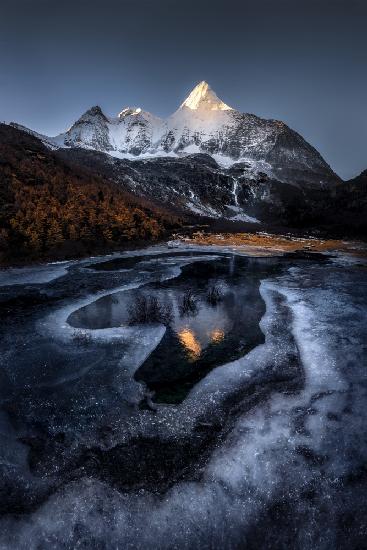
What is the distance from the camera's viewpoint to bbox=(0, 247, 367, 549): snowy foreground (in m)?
8.09

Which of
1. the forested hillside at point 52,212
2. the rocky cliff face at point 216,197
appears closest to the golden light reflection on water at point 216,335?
the forested hillside at point 52,212

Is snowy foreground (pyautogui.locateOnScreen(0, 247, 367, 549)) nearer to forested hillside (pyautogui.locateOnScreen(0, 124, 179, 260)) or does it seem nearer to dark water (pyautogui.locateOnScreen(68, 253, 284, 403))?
dark water (pyautogui.locateOnScreen(68, 253, 284, 403))

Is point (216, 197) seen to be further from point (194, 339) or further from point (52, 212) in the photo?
point (194, 339)

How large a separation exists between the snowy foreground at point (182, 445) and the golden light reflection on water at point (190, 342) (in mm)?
1375

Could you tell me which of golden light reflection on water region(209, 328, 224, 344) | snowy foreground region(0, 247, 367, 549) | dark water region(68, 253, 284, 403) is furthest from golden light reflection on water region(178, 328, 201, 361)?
snowy foreground region(0, 247, 367, 549)

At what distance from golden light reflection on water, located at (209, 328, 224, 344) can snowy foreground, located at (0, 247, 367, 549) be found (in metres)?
2.19

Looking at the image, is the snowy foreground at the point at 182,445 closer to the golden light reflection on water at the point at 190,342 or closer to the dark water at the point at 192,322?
the dark water at the point at 192,322

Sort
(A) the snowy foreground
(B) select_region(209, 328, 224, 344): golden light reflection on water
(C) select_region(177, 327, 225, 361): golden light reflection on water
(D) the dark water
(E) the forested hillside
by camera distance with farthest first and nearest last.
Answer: (E) the forested hillside
(B) select_region(209, 328, 224, 344): golden light reflection on water
(C) select_region(177, 327, 225, 361): golden light reflection on water
(D) the dark water
(A) the snowy foreground

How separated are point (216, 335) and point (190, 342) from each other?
5.48 ft

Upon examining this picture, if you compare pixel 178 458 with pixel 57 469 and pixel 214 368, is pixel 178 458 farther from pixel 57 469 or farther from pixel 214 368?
pixel 214 368

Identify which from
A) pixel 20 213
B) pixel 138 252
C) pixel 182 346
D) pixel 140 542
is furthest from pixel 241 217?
pixel 140 542

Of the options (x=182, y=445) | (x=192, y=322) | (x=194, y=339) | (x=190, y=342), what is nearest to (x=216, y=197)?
(x=192, y=322)

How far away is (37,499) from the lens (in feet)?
28.9

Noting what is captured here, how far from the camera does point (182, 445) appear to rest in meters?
10.6
